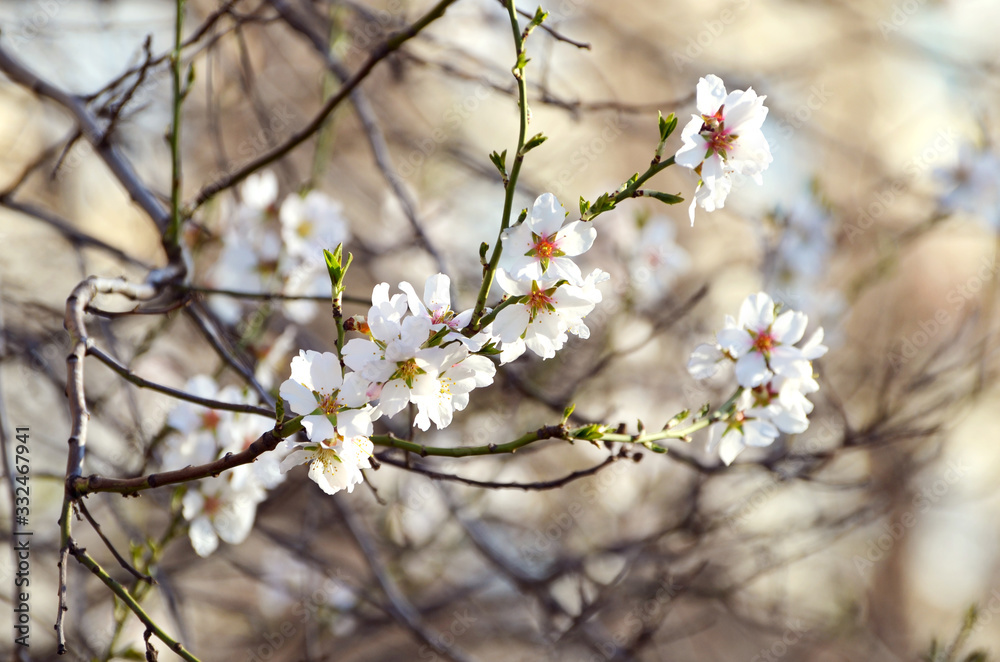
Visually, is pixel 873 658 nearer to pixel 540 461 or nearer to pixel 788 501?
pixel 788 501

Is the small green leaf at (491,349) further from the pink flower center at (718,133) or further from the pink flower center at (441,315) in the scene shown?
the pink flower center at (718,133)

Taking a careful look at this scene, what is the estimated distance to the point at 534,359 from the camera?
3100mm

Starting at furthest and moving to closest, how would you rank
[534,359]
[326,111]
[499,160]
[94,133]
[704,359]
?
1. [534,359]
2. [94,133]
3. [326,111]
4. [704,359]
5. [499,160]

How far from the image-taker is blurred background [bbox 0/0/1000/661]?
7.52 ft

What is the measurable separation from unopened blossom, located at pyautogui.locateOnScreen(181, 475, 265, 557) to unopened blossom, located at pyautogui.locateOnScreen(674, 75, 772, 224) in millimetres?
1235

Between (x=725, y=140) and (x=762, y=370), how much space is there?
1.38ft

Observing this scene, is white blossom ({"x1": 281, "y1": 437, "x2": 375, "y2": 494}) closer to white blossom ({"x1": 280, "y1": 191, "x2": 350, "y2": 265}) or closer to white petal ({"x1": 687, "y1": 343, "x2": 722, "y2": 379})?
white petal ({"x1": 687, "y1": 343, "x2": 722, "y2": 379})

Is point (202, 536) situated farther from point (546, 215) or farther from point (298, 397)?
point (546, 215)

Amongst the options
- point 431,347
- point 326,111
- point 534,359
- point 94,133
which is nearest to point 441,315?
point 431,347

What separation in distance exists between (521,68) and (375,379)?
51 cm

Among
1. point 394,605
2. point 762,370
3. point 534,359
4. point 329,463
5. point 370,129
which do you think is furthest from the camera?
point 534,359

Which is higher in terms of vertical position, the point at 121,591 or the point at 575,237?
the point at 575,237

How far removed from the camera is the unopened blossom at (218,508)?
5.69ft

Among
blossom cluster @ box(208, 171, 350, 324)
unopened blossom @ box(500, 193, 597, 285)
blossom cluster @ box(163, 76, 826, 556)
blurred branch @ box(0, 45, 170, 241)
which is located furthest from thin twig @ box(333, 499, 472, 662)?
unopened blossom @ box(500, 193, 597, 285)
